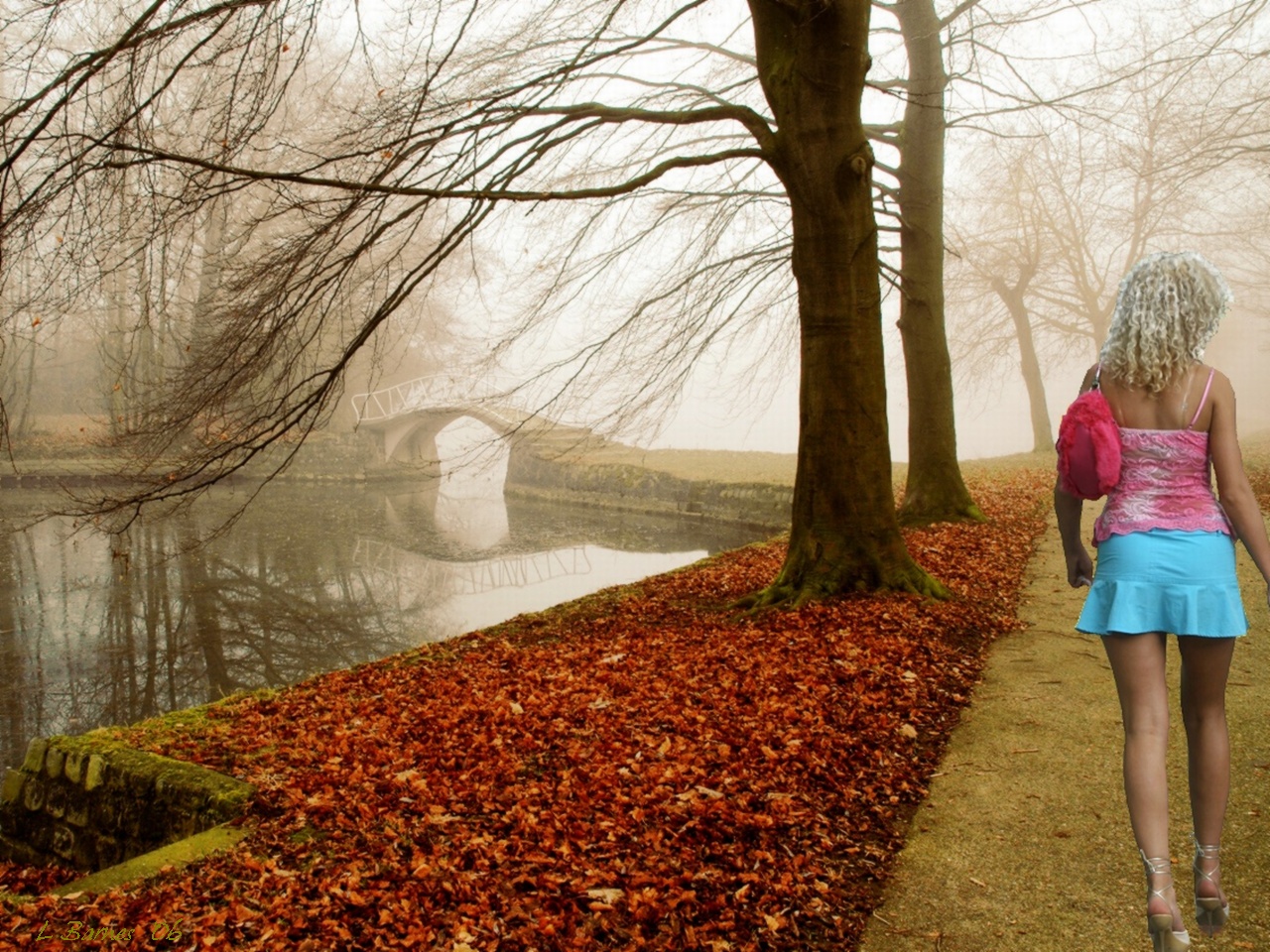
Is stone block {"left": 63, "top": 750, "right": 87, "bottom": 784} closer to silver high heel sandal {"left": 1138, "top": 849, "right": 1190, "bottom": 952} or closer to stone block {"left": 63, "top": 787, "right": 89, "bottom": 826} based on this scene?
stone block {"left": 63, "top": 787, "right": 89, "bottom": 826}

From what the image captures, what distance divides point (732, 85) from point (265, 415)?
5496 mm

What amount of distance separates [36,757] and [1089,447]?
4.91 metres

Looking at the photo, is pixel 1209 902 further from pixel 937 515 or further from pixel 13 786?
pixel 937 515

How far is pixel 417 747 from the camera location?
13.8 ft

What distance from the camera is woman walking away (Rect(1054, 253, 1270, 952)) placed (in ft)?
8.00

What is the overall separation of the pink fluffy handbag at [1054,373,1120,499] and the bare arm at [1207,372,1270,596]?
0.24 metres

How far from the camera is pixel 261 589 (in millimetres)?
13914

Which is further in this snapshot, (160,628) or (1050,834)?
(160,628)

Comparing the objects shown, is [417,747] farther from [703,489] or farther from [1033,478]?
[703,489]

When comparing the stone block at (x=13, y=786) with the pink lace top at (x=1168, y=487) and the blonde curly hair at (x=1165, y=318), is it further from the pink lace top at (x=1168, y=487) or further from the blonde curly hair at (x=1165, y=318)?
the blonde curly hair at (x=1165, y=318)

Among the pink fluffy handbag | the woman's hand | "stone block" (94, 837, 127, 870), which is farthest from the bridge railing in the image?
the pink fluffy handbag

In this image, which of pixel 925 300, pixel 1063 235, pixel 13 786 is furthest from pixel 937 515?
pixel 1063 235

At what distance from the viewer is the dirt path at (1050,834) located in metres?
2.64

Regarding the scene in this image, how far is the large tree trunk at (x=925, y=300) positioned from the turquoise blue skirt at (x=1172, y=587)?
7.76 m
